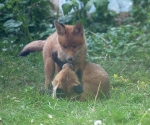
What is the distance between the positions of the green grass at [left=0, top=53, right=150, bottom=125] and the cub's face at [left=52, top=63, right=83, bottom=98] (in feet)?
0.45

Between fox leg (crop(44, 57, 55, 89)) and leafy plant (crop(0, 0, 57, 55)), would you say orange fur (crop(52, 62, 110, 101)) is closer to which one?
fox leg (crop(44, 57, 55, 89))

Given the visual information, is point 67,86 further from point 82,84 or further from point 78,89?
point 82,84

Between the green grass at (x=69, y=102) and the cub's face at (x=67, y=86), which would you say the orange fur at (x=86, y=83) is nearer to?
the cub's face at (x=67, y=86)

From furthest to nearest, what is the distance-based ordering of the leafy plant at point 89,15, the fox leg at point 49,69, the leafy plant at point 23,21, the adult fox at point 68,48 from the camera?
1. the leafy plant at point 89,15
2. the leafy plant at point 23,21
3. the fox leg at point 49,69
4. the adult fox at point 68,48

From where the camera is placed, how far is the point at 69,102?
5.82 m

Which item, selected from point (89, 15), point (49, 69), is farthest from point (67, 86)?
point (89, 15)

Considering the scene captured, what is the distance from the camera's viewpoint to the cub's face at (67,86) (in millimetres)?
5992

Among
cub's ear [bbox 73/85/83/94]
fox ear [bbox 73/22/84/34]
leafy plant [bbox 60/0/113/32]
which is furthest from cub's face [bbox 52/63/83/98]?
leafy plant [bbox 60/0/113/32]

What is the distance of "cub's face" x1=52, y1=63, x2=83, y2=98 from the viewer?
19.7 ft

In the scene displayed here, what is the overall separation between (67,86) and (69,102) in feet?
0.96

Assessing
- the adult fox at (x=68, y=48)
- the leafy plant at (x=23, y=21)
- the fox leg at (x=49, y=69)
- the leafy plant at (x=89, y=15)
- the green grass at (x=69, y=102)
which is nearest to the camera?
the green grass at (x=69, y=102)

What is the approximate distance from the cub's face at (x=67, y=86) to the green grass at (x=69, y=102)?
136 millimetres

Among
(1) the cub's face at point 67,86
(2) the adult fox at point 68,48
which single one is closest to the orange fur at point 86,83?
(1) the cub's face at point 67,86

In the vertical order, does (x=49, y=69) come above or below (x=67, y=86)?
below
